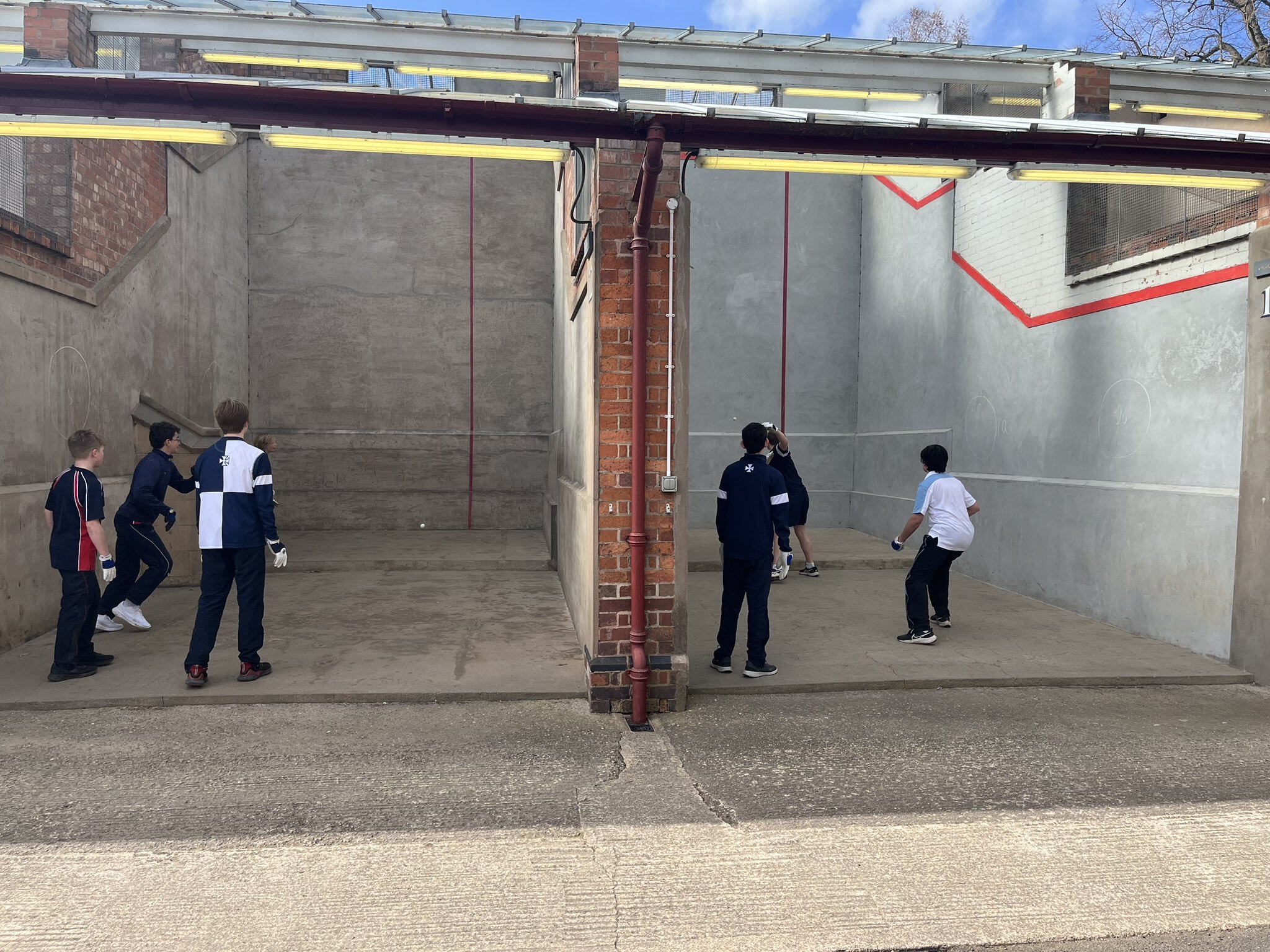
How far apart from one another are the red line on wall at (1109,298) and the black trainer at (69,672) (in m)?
8.35

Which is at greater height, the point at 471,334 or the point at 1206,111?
the point at 1206,111

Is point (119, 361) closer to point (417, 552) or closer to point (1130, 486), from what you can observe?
point (417, 552)

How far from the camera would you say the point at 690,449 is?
13.0m

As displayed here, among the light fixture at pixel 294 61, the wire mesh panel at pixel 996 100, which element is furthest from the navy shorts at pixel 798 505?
the light fixture at pixel 294 61

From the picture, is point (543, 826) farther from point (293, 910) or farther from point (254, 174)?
point (254, 174)

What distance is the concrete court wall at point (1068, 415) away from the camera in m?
6.41

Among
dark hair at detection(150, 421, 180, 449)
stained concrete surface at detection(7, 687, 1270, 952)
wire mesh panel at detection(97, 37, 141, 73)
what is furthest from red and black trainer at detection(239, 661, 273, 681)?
wire mesh panel at detection(97, 37, 141, 73)

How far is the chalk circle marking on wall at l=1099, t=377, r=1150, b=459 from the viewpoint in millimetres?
7105

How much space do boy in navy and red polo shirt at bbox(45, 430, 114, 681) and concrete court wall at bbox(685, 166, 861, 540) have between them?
8318 mm

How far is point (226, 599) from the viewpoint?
5.46 m

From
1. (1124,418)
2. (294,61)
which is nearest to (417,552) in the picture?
(294,61)

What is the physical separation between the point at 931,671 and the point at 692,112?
393 cm

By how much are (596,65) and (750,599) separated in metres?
4.25

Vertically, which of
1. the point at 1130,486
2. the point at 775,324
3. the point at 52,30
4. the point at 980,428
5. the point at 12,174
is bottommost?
the point at 1130,486
